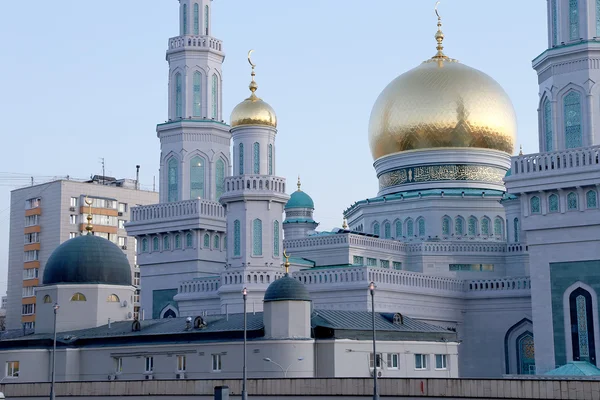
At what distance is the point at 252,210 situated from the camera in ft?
178

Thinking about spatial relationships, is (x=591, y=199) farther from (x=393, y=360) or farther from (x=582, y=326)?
(x=393, y=360)

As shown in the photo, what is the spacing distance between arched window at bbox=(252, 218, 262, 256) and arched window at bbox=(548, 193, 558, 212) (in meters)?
13.8

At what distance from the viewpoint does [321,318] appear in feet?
138

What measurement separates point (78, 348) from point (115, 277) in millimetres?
4825

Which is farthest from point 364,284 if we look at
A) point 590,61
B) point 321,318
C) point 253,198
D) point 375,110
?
point 375,110

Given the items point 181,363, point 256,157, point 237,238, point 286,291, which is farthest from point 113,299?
point 286,291

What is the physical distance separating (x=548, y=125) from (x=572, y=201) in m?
3.82

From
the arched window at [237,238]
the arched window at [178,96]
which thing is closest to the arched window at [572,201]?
the arched window at [237,238]

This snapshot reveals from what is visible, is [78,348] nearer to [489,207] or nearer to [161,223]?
[161,223]

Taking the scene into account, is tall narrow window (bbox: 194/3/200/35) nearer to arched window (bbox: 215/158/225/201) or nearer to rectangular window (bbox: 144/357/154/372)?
arched window (bbox: 215/158/225/201)

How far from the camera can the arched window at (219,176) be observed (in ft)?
199

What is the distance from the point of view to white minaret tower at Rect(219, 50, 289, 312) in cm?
5375

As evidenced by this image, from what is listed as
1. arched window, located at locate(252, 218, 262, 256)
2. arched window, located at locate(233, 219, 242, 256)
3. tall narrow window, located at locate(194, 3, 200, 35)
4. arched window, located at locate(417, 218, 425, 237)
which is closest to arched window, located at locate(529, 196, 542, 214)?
arched window, located at locate(252, 218, 262, 256)

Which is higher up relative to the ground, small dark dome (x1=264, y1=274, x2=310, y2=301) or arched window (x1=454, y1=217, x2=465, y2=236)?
arched window (x1=454, y1=217, x2=465, y2=236)
